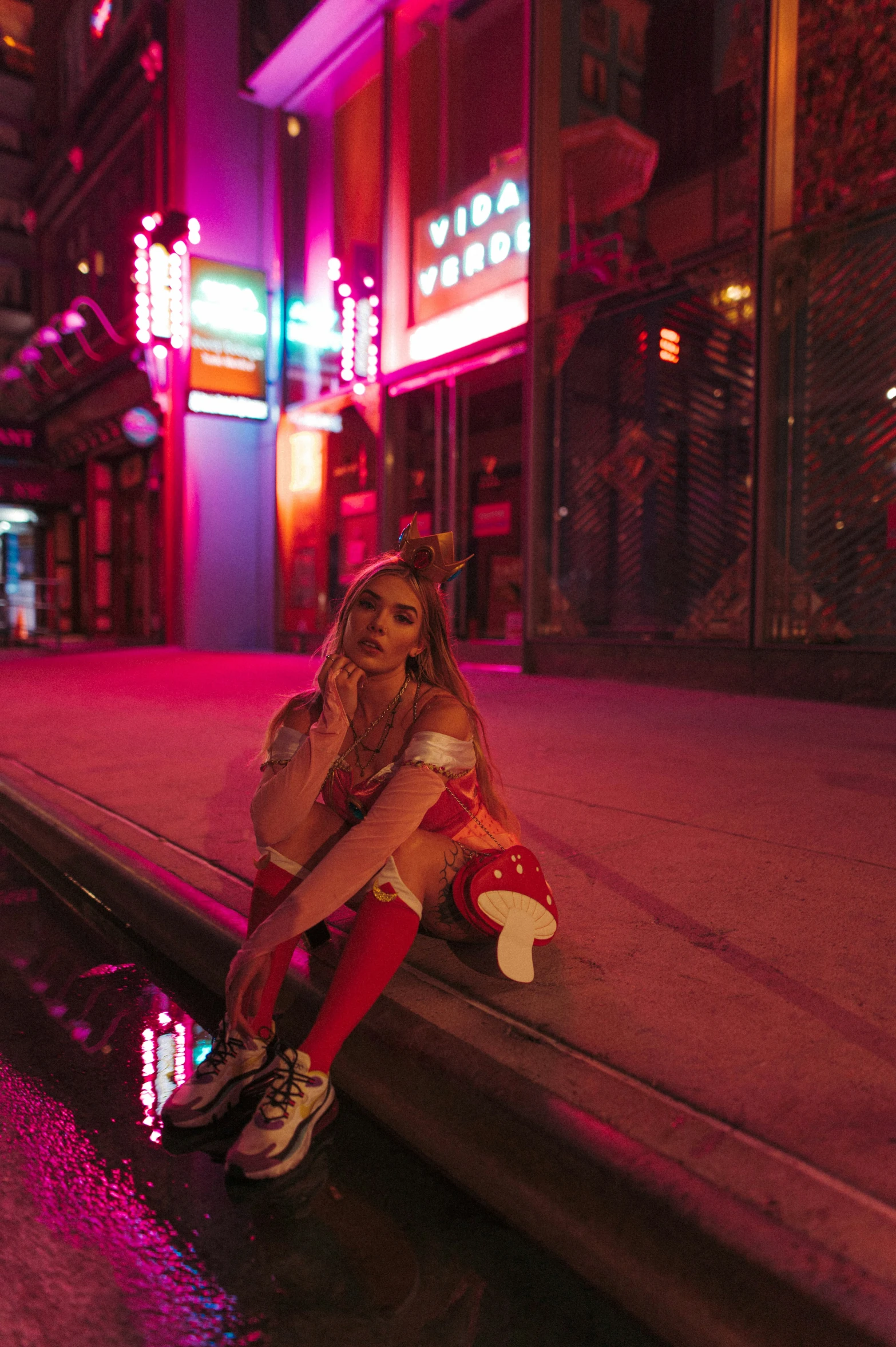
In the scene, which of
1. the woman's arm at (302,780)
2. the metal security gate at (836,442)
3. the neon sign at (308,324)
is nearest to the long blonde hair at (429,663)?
the woman's arm at (302,780)

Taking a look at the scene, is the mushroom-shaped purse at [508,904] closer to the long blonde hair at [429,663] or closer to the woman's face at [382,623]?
the long blonde hair at [429,663]

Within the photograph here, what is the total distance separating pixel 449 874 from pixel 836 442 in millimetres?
7367

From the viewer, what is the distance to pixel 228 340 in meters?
15.9

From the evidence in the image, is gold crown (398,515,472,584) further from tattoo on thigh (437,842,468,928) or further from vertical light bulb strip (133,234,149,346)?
vertical light bulb strip (133,234,149,346)

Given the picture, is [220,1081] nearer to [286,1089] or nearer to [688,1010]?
[286,1089]

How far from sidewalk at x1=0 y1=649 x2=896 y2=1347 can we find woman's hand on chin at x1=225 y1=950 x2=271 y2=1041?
322 mm

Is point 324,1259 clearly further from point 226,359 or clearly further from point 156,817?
point 226,359

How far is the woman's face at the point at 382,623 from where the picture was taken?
2480 millimetres

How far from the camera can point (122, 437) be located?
20.6 m

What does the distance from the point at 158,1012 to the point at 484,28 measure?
1370 centimetres

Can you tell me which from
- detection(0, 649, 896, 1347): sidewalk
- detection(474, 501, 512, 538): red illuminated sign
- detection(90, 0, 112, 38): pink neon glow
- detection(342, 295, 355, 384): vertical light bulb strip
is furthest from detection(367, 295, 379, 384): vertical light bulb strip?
Result: detection(90, 0, 112, 38): pink neon glow

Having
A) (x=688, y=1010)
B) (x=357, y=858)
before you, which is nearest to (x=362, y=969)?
(x=357, y=858)

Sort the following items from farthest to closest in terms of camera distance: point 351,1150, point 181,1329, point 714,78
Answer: point 714,78 → point 351,1150 → point 181,1329

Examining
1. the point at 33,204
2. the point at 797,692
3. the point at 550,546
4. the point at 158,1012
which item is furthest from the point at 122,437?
the point at 158,1012
